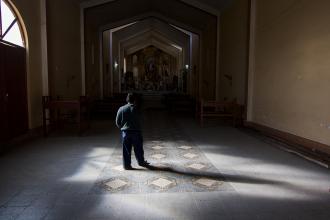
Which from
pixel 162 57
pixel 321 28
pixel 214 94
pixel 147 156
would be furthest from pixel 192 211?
pixel 162 57

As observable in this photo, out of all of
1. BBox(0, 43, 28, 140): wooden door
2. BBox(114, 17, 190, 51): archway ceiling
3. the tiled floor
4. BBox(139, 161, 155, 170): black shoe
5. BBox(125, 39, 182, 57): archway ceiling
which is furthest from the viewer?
BBox(125, 39, 182, 57): archway ceiling

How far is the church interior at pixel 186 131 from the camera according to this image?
283 centimetres

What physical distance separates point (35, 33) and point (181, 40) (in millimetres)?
14387

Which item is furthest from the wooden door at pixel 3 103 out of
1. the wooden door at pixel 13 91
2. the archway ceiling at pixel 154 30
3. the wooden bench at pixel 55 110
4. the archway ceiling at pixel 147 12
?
the archway ceiling at pixel 154 30

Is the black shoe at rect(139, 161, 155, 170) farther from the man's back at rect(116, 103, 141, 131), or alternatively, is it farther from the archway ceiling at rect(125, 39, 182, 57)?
the archway ceiling at rect(125, 39, 182, 57)

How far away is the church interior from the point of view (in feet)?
9.29

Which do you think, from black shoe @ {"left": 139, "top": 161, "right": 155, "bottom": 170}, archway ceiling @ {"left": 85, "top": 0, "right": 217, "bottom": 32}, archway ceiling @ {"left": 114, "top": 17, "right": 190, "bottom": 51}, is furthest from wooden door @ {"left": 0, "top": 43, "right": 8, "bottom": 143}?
archway ceiling @ {"left": 114, "top": 17, "right": 190, "bottom": 51}

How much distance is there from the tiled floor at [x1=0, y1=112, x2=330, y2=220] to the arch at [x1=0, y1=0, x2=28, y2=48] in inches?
84.2

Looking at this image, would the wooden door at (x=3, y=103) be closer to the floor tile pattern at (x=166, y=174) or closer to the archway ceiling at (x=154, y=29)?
the floor tile pattern at (x=166, y=174)

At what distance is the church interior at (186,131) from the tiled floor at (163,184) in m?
0.02

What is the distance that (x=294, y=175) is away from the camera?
3688 mm

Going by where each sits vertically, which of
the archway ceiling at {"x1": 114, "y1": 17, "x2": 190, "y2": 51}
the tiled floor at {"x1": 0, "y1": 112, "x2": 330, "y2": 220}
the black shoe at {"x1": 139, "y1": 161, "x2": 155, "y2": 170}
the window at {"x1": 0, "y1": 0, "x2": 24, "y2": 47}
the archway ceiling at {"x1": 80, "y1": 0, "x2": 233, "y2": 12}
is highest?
the archway ceiling at {"x1": 114, "y1": 17, "x2": 190, "y2": 51}

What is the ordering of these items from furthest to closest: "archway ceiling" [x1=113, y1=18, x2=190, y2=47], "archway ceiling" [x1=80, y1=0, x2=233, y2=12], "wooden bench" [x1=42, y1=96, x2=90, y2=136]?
"archway ceiling" [x1=113, y1=18, x2=190, y2=47]
"archway ceiling" [x1=80, y1=0, x2=233, y2=12]
"wooden bench" [x1=42, y1=96, x2=90, y2=136]

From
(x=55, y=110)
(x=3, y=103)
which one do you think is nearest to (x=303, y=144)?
(x=3, y=103)
